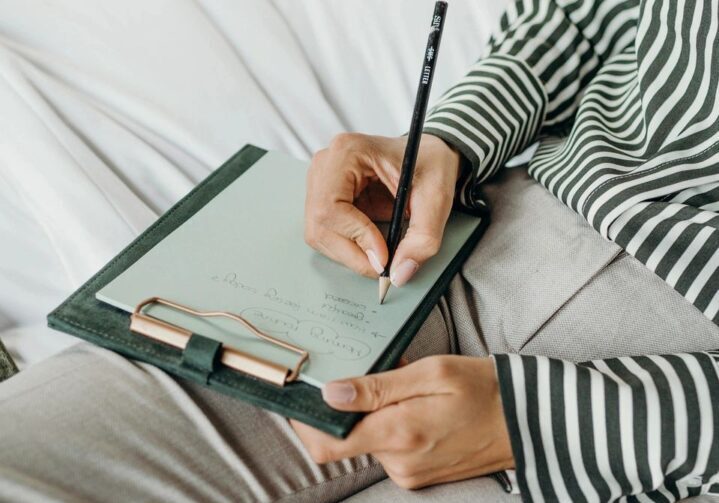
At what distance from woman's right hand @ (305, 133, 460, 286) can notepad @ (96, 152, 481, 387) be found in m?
0.02

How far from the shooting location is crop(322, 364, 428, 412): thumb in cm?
41

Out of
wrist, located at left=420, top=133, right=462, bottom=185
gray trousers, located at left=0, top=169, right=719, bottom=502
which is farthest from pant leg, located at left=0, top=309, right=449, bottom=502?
wrist, located at left=420, top=133, right=462, bottom=185

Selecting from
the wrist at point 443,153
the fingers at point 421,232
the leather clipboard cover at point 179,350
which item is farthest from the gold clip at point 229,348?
the wrist at point 443,153

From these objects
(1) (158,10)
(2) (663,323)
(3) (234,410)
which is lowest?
(2) (663,323)

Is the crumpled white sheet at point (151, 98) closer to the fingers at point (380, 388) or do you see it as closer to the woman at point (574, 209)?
the woman at point (574, 209)

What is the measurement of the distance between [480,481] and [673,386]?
0.47 ft

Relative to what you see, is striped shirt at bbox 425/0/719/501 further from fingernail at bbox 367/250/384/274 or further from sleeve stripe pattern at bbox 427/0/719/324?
fingernail at bbox 367/250/384/274

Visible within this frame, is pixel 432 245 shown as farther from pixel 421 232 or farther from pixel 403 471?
pixel 403 471

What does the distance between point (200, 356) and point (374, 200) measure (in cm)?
23

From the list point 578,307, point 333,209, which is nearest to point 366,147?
point 333,209

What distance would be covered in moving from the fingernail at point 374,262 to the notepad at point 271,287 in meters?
0.01

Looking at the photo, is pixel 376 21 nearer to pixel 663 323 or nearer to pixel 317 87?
pixel 317 87

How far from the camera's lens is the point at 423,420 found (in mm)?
436

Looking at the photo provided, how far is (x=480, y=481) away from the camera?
1.63ft
